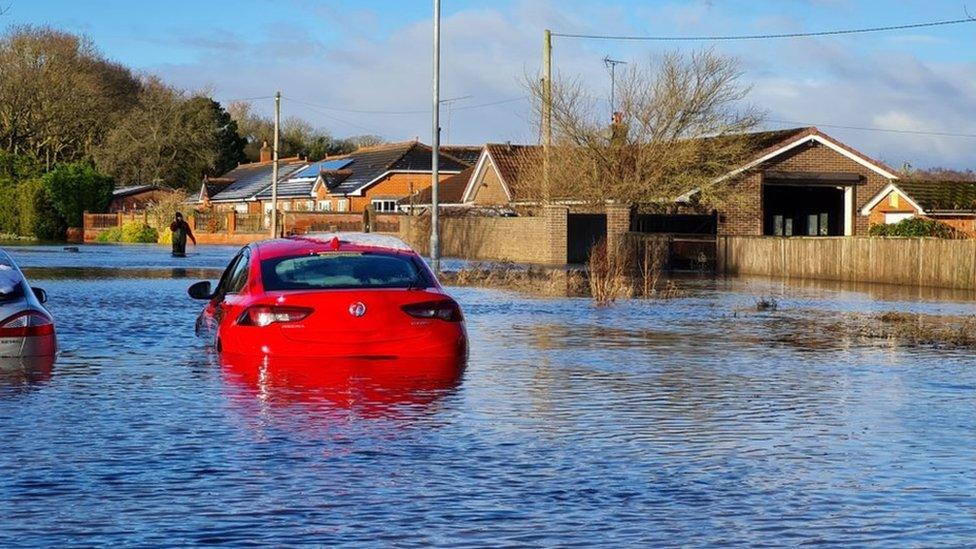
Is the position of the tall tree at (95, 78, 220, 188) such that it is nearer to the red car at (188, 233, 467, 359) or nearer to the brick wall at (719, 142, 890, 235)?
the brick wall at (719, 142, 890, 235)

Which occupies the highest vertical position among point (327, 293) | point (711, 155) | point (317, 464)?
point (711, 155)

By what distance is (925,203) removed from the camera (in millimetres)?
62438

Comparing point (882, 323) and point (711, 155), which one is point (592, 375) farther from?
point (711, 155)

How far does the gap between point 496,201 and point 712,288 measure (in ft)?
127

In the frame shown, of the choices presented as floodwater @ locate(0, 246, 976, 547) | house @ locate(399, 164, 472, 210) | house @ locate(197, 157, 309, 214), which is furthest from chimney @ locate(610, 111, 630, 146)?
house @ locate(197, 157, 309, 214)

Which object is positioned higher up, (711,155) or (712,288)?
(711,155)

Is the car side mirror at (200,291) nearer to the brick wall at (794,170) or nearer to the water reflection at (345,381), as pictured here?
the water reflection at (345,381)

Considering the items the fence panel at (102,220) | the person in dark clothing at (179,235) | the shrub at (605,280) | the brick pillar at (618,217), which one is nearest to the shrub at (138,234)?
the fence panel at (102,220)

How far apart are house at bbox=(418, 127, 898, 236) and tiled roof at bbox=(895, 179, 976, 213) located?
221 cm

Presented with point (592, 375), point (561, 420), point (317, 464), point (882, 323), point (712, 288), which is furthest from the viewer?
point (712, 288)

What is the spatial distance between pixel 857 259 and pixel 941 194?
23.8m

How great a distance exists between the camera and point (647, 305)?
28.0 m

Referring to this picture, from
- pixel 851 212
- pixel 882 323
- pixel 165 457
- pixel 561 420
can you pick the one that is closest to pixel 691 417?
pixel 561 420

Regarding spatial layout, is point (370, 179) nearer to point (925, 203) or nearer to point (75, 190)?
point (75, 190)
